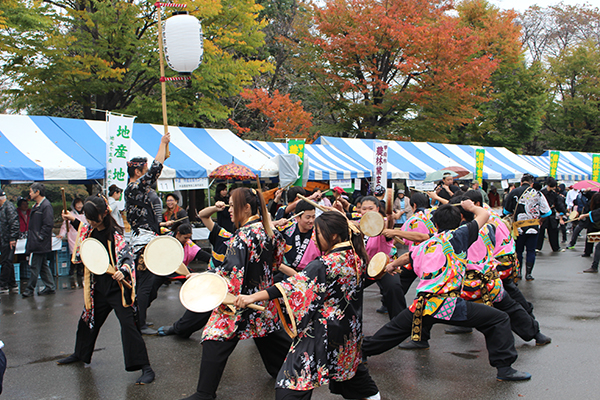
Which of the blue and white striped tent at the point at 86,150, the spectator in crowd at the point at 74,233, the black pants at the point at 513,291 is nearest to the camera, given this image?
the black pants at the point at 513,291

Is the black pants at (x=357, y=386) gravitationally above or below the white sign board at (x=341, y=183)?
below

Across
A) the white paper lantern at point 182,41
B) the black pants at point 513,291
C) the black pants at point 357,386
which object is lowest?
the black pants at point 357,386

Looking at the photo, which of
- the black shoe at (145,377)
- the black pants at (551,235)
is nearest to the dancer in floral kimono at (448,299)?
the black shoe at (145,377)

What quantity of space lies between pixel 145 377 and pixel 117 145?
6.38m

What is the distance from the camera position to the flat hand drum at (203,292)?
9.64 ft

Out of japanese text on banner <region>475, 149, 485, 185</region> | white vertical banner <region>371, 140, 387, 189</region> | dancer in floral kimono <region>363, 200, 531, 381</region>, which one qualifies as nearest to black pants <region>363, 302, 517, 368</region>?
dancer in floral kimono <region>363, 200, 531, 381</region>

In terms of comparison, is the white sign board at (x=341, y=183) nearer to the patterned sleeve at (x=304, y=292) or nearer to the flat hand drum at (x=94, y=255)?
the flat hand drum at (x=94, y=255)

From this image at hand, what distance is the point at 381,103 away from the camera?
69.1 feet

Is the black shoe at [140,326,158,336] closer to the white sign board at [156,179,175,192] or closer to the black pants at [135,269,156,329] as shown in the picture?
the black pants at [135,269,156,329]

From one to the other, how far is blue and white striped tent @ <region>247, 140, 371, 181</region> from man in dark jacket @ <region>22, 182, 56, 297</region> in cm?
694

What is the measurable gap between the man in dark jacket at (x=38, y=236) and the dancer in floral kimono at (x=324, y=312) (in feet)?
22.5

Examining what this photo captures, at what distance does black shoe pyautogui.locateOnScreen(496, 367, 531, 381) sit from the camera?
427 cm

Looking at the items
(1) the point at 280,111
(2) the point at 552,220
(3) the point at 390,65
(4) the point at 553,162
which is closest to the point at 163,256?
(2) the point at 552,220

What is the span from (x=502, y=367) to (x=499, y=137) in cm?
2543
